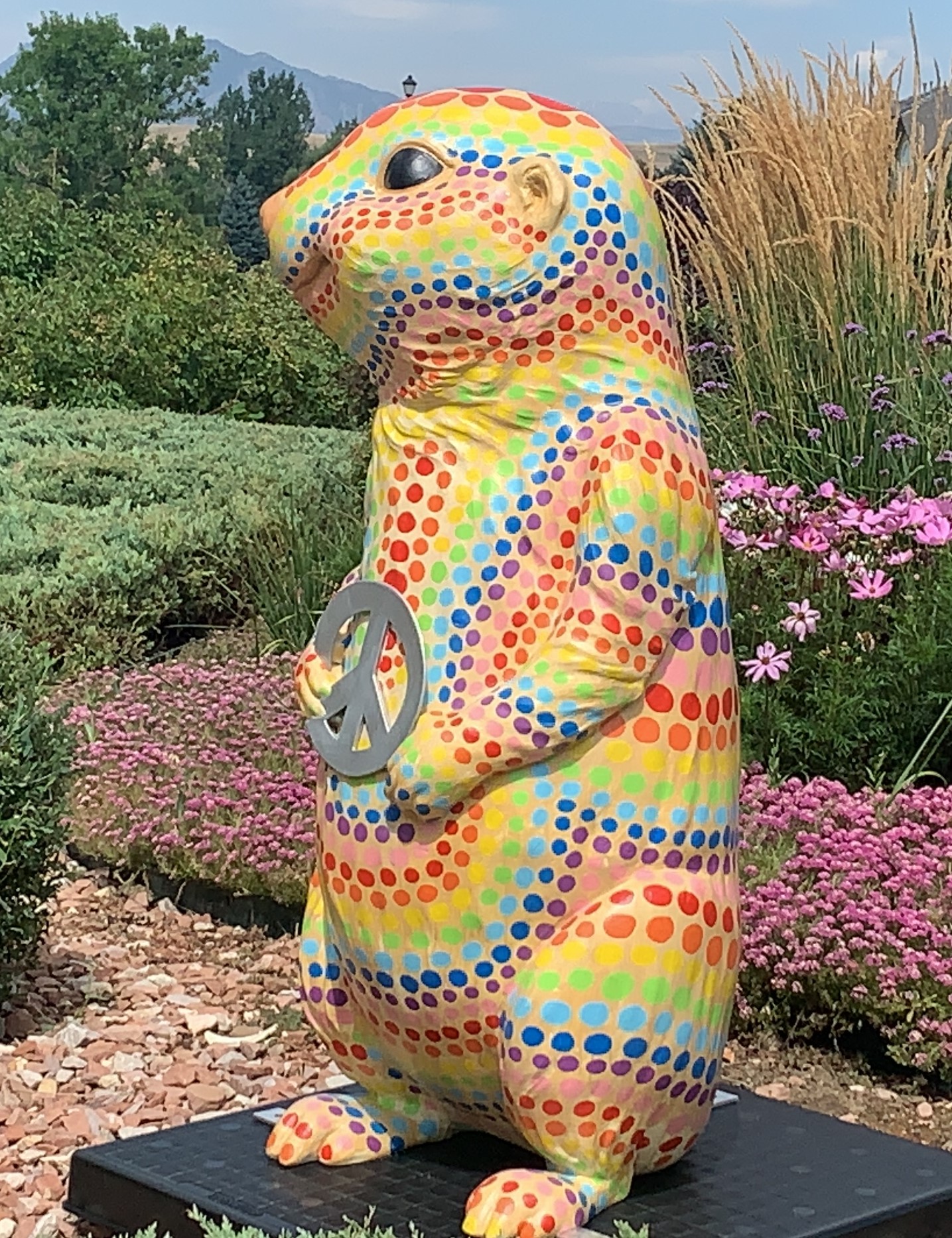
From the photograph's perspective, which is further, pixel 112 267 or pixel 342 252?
pixel 112 267

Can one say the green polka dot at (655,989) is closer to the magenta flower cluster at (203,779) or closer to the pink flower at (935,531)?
the magenta flower cluster at (203,779)

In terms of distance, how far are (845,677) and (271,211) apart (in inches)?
130

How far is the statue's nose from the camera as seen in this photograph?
299 centimetres

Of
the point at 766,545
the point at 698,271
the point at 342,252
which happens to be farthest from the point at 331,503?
the point at 342,252

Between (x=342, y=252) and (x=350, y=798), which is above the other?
(x=342, y=252)

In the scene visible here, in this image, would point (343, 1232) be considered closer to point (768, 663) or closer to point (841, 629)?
point (768, 663)

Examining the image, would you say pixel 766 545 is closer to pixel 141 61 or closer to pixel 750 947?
pixel 750 947

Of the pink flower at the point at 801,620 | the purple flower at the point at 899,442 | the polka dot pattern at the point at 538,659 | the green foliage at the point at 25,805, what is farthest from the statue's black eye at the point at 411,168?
the purple flower at the point at 899,442

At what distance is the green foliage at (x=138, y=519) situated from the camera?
26.5 feet

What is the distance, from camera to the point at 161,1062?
4.44 metres

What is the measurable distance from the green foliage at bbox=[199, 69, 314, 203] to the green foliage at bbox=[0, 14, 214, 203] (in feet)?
31.6

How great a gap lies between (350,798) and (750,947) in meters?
1.91

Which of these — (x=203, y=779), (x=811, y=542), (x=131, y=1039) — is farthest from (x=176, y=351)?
(x=131, y=1039)

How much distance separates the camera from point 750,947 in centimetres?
449
